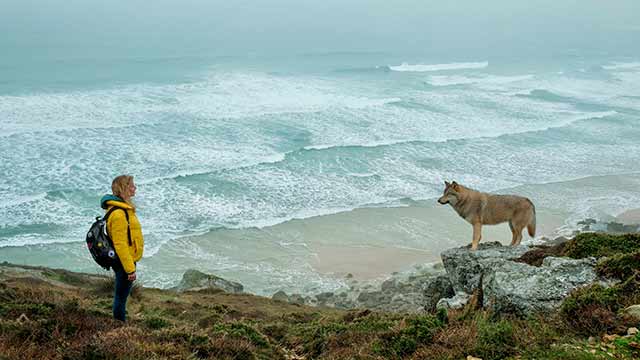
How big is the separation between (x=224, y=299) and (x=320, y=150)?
2356cm

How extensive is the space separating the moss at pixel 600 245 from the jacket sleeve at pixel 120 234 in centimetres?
666

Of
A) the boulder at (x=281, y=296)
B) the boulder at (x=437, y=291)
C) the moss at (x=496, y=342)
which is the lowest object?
the boulder at (x=281, y=296)

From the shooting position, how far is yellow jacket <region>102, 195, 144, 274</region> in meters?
7.01

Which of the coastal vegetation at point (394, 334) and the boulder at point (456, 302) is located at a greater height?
the coastal vegetation at point (394, 334)

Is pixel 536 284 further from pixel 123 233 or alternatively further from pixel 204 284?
pixel 204 284

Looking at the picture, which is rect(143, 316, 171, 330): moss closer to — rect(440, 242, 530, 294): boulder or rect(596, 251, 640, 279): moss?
rect(440, 242, 530, 294): boulder

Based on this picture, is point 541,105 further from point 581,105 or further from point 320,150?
point 320,150

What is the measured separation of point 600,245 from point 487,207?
2869mm

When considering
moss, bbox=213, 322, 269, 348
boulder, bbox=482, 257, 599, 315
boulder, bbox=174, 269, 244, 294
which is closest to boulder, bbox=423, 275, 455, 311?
boulder, bbox=482, 257, 599, 315

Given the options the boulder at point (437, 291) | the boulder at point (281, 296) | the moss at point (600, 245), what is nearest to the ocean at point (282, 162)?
the boulder at point (281, 296)

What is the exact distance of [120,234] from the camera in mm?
7039

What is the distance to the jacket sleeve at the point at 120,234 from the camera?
23.0ft

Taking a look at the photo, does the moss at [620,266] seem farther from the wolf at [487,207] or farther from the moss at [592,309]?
the wolf at [487,207]

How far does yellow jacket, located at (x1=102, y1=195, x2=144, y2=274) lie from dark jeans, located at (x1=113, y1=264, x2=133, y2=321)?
16 centimetres
